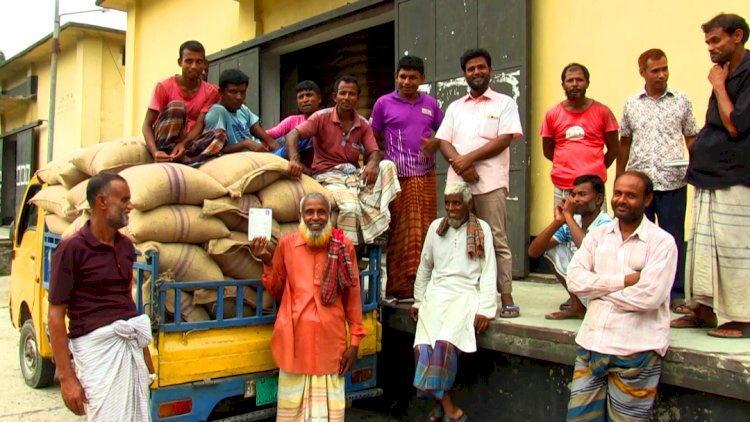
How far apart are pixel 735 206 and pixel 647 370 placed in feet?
3.14

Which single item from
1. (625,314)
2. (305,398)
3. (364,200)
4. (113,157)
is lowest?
(305,398)

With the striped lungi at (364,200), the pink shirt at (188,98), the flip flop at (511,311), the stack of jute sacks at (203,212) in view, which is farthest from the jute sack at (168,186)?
the flip flop at (511,311)

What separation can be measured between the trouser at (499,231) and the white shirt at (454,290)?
0.37ft

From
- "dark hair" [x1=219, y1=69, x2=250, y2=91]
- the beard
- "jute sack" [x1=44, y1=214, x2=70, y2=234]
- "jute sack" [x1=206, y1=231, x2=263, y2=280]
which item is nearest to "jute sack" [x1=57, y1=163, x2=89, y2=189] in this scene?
"jute sack" [x1=44, y1=214, x2=70, y2=234]

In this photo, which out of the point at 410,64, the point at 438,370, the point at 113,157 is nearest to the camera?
the point at 438,370

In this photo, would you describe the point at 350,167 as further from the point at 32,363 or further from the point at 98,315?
the point at 32,363

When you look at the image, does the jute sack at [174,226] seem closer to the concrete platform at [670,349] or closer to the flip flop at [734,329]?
the concrete platform at [670,349]

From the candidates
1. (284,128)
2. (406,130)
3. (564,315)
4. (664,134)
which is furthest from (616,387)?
(284,128)

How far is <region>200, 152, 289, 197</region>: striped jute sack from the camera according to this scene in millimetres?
3748

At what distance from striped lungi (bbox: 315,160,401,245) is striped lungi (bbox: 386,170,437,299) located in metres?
0.24

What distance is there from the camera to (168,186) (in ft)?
11.5

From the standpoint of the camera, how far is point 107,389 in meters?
2.70

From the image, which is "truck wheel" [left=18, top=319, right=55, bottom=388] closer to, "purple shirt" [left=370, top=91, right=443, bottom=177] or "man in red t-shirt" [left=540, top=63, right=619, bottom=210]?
"purple shirt" [left=370, top=91, right=443, bottom=177]

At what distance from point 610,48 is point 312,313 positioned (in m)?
3.61
